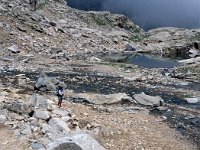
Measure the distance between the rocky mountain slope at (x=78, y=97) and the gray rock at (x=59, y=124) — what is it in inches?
0.8

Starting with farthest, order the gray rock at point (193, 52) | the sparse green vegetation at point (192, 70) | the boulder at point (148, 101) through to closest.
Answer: the gray rock at point (193, 52), the sparse green vegetation at point (192, 70), the boulder at point (148, 101)

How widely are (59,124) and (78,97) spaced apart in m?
10.5

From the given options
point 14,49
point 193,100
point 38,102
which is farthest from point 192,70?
point 38,102

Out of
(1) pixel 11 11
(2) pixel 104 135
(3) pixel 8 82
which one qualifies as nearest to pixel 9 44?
(1) pixel 11 11

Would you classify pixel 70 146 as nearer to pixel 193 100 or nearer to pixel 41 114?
pixel 41 114

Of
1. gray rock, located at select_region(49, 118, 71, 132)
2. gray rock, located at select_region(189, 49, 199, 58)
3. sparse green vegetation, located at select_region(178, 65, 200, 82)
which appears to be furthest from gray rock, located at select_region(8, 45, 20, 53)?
gray rock, located at select_region(189, 49, 199, 58)

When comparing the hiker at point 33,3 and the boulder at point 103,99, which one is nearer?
the boulder at point 103,99

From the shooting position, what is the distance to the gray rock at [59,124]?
21594 mm

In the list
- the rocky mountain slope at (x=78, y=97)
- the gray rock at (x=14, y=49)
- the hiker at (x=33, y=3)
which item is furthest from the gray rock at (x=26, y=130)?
the hiker at (x=33, y=3)

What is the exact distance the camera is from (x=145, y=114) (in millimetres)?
28844

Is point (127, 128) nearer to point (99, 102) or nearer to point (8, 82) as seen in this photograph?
point (99, 102)

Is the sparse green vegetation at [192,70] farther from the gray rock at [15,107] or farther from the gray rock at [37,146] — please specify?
the gray rock at [37,146]

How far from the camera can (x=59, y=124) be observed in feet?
71.7

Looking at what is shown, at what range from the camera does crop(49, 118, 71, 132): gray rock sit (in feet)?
70.8
